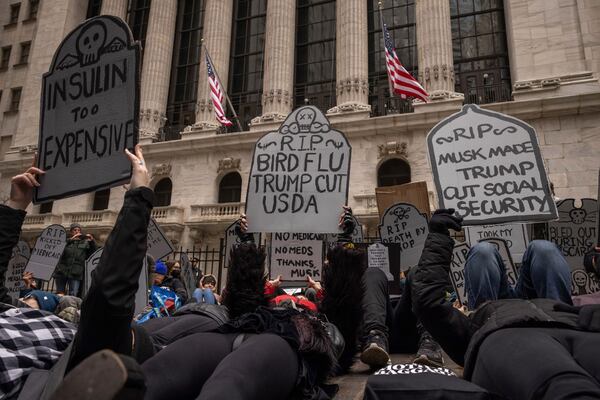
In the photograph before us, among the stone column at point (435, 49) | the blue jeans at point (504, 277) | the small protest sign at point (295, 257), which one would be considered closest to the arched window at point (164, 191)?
the stone column at point (435, 49)

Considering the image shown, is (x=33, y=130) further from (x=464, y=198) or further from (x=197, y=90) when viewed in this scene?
(x=464, y=198)

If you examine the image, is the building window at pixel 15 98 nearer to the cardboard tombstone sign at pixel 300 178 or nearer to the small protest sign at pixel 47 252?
the small protest sign at pixel 47 252

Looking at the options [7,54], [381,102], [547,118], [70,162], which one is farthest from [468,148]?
[7,54]

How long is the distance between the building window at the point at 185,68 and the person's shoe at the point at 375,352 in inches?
846

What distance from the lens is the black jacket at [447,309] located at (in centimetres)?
214

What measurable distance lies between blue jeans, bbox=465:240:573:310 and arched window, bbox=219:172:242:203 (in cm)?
1850

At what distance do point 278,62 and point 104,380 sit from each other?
21.8m

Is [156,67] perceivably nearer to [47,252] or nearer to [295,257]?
[47,252]

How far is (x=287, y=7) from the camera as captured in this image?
22391 millimetres

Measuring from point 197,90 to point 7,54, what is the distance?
15.4 m

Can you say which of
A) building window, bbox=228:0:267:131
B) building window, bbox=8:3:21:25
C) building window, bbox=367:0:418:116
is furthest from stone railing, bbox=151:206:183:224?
building window, bbox=8:3:21:25

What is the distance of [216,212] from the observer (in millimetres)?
20109

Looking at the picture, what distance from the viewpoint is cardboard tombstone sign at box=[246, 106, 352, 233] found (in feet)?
17.9

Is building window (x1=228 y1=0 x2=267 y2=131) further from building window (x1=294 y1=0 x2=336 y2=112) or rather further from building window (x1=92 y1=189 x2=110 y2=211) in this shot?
building window (x1=92 y1=189 x2=110 y2=211)
